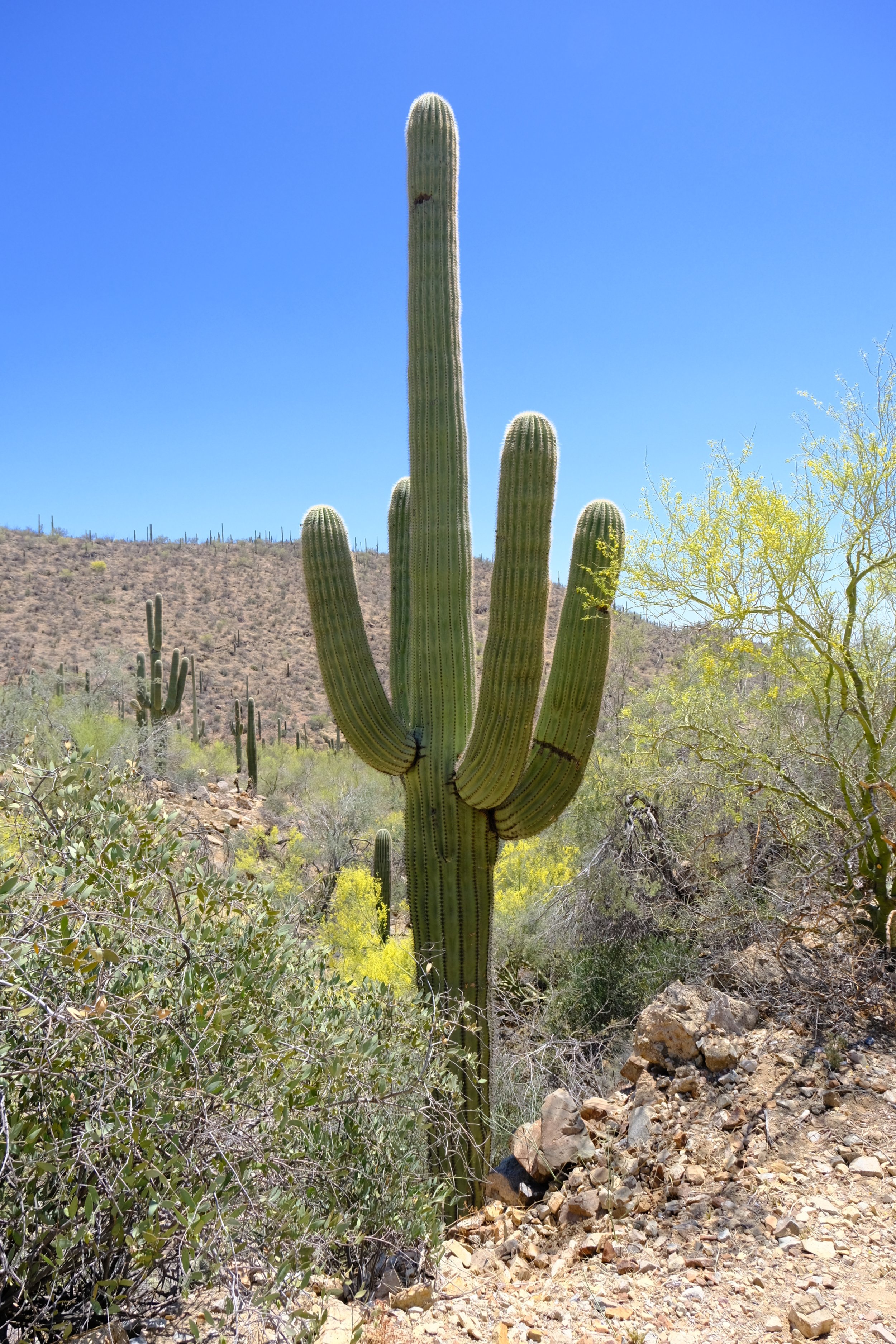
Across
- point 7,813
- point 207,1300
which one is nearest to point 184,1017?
point 207,1300

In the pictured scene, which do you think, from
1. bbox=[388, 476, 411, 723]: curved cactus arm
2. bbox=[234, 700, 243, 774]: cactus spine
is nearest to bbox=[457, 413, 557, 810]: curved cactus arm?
bbox=[388, 476, 411, 723]: curved cactus arm

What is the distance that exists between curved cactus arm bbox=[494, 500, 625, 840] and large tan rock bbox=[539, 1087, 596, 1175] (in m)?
1.99

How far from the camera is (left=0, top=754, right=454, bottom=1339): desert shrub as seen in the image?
8.82 feet

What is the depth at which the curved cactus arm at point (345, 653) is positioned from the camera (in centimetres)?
677

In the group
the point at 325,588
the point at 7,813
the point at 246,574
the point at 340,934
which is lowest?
the point at 340,934

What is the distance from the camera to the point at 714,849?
30.1 feet

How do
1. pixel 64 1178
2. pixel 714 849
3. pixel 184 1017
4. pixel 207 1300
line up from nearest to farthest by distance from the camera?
pixel 64 1178
pixel 184 1017
pixel 207 1300
pixel 714 849

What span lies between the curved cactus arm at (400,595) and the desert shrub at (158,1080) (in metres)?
3.79

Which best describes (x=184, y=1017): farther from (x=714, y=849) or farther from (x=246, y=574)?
(x=246, y=574)

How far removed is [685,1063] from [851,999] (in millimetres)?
1107

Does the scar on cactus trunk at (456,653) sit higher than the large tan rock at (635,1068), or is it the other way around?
the scar on cactus trunk at (456,653)

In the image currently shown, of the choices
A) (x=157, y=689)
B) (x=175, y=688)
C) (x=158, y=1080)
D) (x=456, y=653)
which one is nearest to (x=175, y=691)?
(x=175, y=688)

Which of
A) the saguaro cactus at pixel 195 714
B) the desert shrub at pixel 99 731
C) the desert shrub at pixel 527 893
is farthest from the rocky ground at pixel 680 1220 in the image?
the saguaro cactus at pixel 195 714

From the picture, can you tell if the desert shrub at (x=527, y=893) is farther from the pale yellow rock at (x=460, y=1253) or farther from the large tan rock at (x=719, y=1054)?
the pale yellow rock at (x=460, y=1253)
